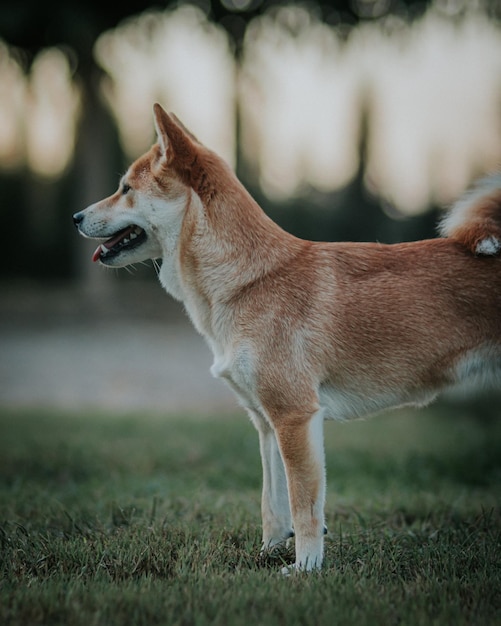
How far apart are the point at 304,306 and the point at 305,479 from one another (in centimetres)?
87

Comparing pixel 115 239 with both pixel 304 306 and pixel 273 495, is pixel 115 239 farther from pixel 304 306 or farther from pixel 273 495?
pixel 273 495

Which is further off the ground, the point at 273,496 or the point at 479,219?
the point at 479,219

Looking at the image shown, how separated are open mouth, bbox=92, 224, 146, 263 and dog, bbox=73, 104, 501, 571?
48 mm

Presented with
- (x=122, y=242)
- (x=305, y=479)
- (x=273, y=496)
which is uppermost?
(x=122, y=242)

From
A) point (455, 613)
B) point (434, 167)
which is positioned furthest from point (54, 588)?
point (434, 167)

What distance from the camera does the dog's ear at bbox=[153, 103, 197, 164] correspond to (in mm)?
3588

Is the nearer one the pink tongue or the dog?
the dog

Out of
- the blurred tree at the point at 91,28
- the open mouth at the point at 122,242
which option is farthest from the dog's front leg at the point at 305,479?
the blurred tree at the point at 91,28

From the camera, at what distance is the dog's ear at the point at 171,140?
11.8 feet

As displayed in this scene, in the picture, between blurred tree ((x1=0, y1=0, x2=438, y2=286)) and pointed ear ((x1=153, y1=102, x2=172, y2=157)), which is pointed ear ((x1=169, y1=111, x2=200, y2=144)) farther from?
blurred tree ((x1=0, y1=0, x2=438, y2=286))

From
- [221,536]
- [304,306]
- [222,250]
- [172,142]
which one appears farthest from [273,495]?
[172,142]

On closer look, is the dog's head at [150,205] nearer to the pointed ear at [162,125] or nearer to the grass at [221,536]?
the pointed ear at [162,125]

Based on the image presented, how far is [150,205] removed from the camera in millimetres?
3709

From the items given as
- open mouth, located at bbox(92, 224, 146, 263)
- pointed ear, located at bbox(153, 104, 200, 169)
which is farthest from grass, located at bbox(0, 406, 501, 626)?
pointed ear, located at bbox(153, 104, 200, 169)
